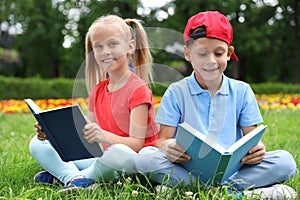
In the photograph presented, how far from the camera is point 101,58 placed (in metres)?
2.21

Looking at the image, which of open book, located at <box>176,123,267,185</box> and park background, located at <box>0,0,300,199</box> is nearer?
open book, located at <box>176,123,267,185</box>

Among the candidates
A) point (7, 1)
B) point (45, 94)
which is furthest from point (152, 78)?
point (7, 1)

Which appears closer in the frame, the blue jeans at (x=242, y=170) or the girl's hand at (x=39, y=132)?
the blue jeans at (x=242, y=170)

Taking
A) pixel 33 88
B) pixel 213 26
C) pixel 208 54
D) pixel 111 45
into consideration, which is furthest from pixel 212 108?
pixel 33 88

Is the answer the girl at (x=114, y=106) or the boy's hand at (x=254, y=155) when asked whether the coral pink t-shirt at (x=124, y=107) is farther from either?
the boy's hand at (x=254, y=155)

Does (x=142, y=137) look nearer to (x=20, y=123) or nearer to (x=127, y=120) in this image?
(x=127, y=120)

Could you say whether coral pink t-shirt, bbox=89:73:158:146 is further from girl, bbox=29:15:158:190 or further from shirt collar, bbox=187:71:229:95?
shirt collar, bbox=187:71:229:95

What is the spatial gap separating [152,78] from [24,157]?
1.16 meters

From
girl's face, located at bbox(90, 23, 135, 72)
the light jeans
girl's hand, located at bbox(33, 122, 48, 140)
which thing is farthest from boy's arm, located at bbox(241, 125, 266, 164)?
girl's hand, located at bbox(33, 122, 48, 140)

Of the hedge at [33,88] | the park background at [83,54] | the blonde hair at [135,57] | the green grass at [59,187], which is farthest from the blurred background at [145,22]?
the blonde hair at [135,57]

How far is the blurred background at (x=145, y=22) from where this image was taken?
13977mm

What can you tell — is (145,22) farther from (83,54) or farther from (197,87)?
(197,87)

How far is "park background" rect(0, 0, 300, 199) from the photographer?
8.55 feet

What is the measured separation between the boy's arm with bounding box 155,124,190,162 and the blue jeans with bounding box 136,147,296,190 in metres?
0.06
